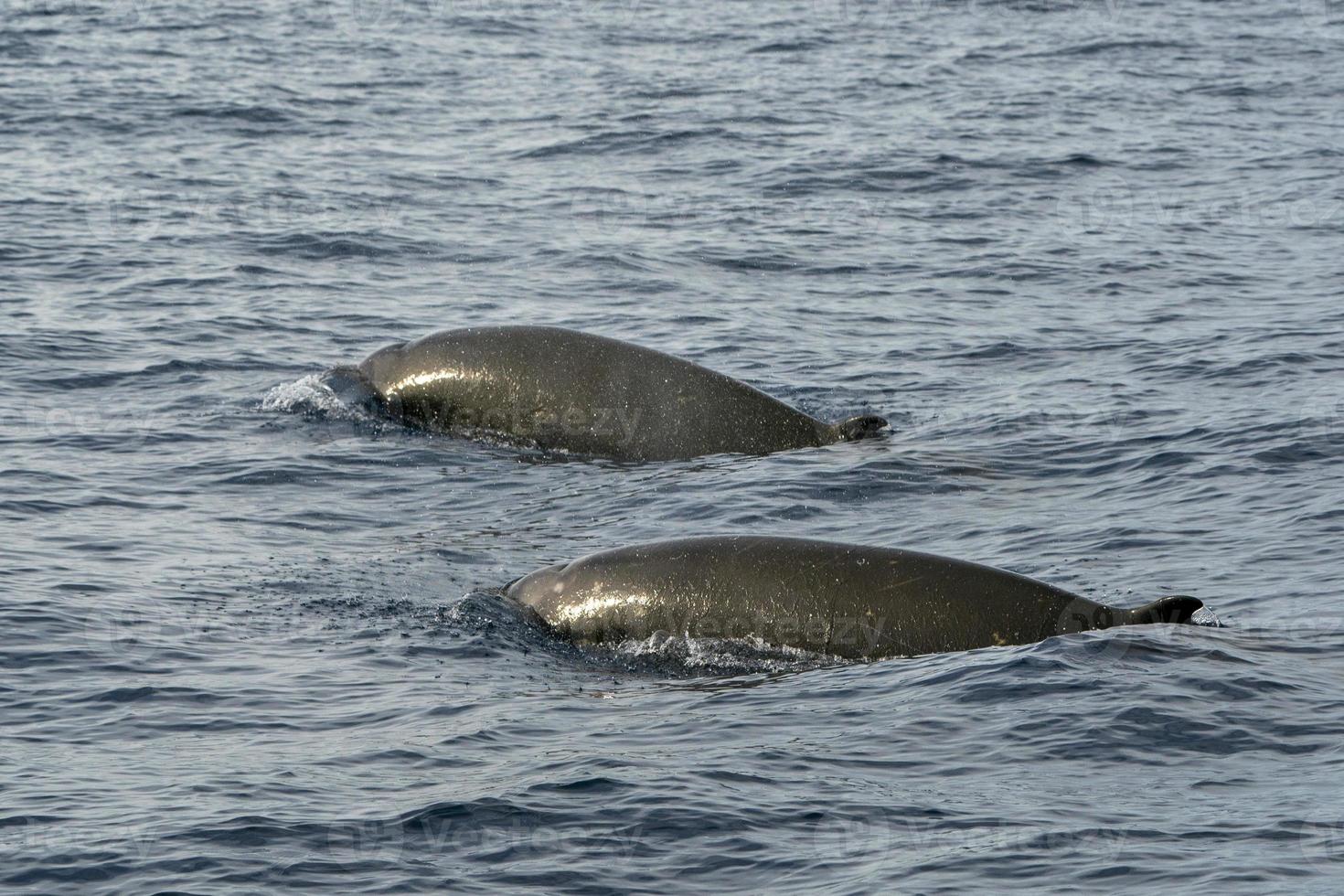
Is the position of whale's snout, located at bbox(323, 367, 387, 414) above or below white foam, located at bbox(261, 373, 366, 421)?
above

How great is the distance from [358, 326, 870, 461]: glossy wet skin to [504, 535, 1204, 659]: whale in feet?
16.9

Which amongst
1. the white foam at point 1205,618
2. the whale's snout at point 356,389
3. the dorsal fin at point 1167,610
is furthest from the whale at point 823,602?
the whale's snout at point 356,389

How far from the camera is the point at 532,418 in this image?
19.6 meters

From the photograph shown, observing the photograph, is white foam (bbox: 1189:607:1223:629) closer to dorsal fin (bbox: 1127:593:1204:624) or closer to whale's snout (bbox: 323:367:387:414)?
dorsal fin (bbox: 1127:593:1204:624)

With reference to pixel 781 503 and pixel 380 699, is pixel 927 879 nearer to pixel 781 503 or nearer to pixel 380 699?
pixel 380 699

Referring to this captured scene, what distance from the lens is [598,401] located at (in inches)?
766

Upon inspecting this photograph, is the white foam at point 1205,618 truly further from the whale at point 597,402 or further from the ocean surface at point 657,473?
the whale at point 597,402

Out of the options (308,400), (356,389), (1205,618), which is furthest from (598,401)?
(1205,618)

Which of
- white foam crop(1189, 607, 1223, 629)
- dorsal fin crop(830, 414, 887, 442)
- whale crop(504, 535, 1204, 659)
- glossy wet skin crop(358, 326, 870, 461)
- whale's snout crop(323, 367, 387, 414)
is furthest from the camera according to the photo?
whale's snout crop(323, 367, 387, 414)

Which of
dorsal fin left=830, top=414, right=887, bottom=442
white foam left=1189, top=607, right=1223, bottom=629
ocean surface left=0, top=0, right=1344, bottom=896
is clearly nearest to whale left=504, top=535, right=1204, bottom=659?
ocean surface left=0, top=0, right=1344, bottom=896

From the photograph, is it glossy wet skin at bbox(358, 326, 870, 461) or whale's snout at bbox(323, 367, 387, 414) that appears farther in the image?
whale's snout at bbox(323, 367, 387, 414)

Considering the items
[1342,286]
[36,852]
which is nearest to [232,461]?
[36,852]

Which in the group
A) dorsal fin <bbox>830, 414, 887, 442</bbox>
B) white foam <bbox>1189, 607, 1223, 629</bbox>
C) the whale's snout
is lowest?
white foam <bbox>1189, 607, 1223, 629</bbox>

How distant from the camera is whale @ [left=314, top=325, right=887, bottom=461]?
19.4m
